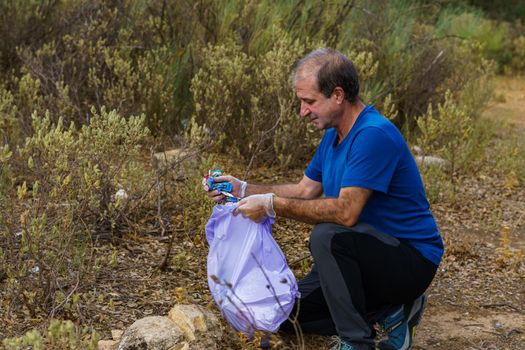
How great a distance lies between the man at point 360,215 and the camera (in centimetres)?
307

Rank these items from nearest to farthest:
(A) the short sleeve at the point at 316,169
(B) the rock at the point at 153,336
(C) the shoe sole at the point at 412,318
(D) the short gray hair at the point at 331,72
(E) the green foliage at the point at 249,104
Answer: (B) the rock at the point at 153,336, (D) the short gray hair at the point at 331,72, (C) the shoe sole at the point at 412,318, (A) the short sleeve at the point at 316,169, (E) the green foliage at the point at 249,104

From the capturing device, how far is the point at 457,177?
609 centimetres

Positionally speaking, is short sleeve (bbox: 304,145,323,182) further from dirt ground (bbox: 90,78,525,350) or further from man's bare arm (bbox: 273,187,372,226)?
dirt ground (bbox: 90,78,525,350)

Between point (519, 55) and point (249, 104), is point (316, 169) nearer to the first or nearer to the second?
point (249, 104)

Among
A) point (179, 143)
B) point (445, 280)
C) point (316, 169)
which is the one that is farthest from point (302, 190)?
point (179, 143)

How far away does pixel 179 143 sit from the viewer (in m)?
5.36

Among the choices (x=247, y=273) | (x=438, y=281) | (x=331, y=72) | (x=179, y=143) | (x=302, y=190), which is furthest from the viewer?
(x=179, y=143)

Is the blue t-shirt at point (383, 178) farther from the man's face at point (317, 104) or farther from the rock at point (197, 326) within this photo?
the rock at point (197, 326)

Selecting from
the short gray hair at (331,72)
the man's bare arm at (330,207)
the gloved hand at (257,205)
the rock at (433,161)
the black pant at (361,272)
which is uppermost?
the short gray hair at (331,72)

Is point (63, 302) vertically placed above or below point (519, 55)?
above

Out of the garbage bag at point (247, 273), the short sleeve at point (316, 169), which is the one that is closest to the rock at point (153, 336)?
the garbage bag at point (247, 273)

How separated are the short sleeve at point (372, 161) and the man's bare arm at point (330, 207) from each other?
36 millimetres

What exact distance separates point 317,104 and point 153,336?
3.45 ft

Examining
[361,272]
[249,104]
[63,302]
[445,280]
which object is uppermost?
[361,272]
